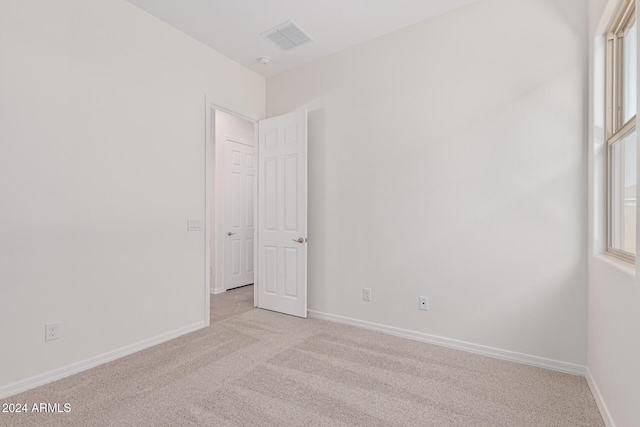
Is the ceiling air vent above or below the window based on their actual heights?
above

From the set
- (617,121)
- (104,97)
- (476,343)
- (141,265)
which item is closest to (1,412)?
(141,265)

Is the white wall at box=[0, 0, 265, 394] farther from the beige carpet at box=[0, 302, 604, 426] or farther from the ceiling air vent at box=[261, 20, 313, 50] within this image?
the ceiling air vent at box=[261, 20, 313, 50]

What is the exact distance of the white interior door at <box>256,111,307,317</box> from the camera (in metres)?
3.36

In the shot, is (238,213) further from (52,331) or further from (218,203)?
(52,331)

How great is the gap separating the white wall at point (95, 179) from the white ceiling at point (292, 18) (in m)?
0.20

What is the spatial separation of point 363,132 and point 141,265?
2353mm

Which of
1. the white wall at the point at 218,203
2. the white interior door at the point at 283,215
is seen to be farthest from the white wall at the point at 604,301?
the white wall at the point at 218,203

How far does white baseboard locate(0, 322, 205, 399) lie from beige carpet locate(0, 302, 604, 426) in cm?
7

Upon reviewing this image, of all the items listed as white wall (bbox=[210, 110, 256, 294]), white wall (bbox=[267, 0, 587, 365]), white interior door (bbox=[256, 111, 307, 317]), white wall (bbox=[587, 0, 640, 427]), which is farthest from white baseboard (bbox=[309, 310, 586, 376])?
white wall (bbox=[210, 110, 256, 294])

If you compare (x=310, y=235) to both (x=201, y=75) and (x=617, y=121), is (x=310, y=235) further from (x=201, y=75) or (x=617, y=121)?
(x=617, y=121)

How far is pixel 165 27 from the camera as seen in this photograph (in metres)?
2.77

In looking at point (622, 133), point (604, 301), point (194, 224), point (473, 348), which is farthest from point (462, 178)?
point (194, 224)

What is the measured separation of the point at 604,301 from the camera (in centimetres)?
173

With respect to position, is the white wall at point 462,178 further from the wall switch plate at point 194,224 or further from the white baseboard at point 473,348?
the wall switch plate at point 194,224
